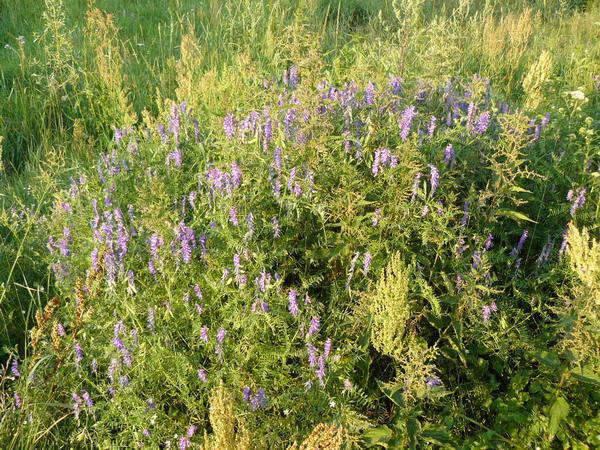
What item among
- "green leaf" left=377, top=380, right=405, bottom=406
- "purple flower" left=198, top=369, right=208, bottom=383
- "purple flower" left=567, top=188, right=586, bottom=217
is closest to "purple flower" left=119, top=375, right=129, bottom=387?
"purple flower" left=198, top=369, right=208, bottom=383

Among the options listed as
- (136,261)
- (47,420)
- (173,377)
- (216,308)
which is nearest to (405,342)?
(216,308)

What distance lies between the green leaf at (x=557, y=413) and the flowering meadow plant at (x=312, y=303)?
1 centimetres

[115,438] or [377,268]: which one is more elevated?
[377,268]

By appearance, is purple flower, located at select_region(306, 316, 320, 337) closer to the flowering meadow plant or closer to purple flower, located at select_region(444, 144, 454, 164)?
the flowering meadow plant

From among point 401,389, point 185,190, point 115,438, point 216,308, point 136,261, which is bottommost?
point 115,438

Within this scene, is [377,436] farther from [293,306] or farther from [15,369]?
[15,369]

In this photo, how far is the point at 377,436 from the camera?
7.26 ft

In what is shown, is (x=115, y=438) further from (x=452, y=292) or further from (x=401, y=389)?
(x=452, y=292)

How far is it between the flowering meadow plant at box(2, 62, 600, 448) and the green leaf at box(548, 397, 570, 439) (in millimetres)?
11

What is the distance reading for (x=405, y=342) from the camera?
251cm

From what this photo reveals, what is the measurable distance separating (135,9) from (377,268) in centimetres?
605

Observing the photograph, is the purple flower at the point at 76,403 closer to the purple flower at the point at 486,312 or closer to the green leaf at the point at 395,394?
the green leaf at the point at 395,394

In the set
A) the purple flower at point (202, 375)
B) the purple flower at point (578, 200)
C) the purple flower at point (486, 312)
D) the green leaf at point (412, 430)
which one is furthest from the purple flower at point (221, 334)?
the purple flower at point (578, 200)

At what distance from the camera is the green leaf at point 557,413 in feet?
7.50
